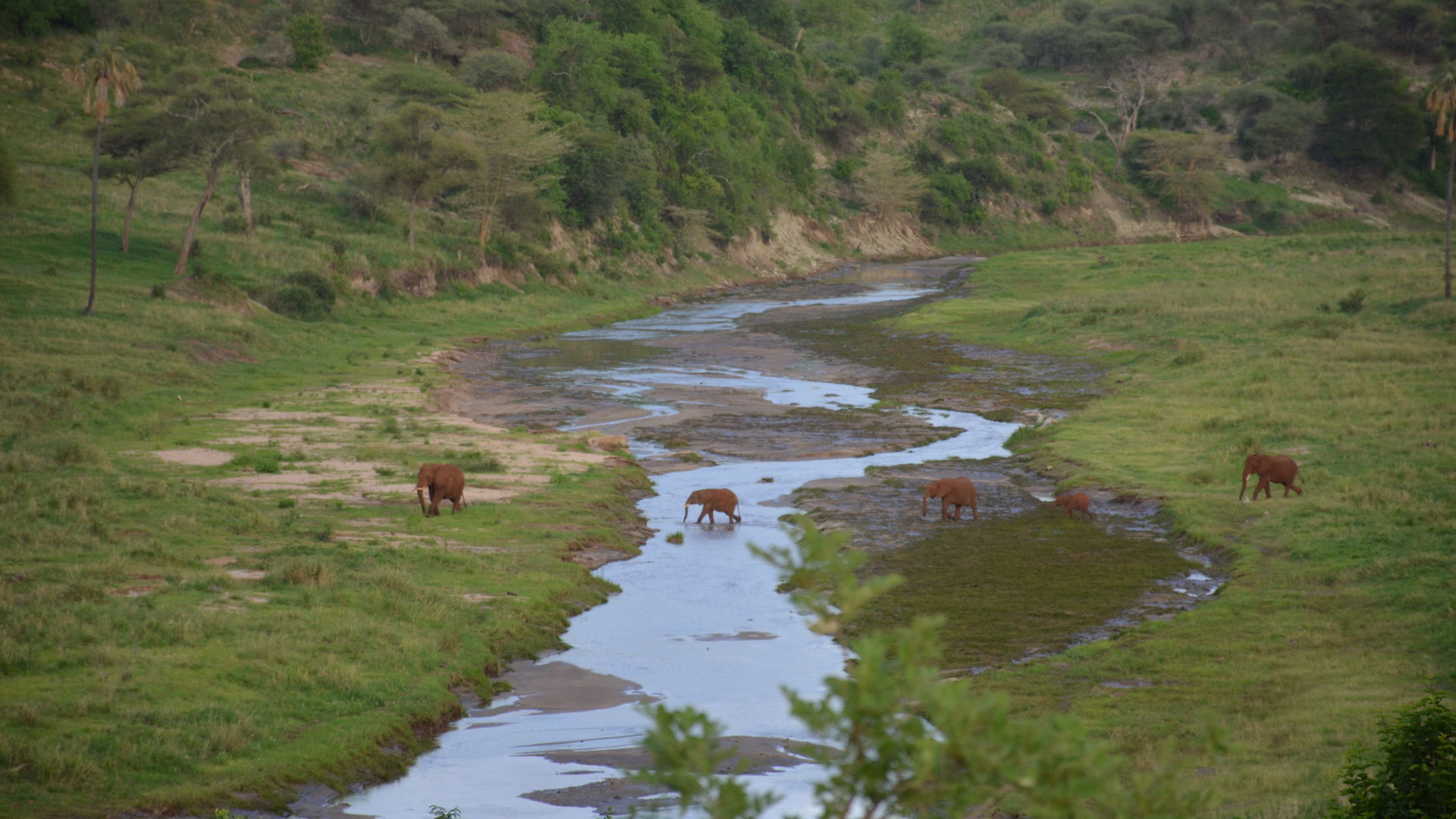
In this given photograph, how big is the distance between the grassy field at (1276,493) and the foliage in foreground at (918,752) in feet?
1.89

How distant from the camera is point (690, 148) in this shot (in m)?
99.2

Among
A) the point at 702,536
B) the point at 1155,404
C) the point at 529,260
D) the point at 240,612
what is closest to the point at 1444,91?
the point at 1155,404

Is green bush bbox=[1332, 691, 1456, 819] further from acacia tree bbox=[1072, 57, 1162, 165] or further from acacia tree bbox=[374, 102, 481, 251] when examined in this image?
acacia tree bbox=[1072, 57, 1162, 165]

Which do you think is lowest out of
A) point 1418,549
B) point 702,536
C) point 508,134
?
point 702,536

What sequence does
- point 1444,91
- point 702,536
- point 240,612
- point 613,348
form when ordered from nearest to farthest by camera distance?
point 240,612 → point 702,536 → point 1444,91 → point 613,348

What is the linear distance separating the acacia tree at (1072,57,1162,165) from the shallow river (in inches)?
4898

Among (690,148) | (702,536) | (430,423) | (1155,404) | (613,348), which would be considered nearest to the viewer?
(702,536)

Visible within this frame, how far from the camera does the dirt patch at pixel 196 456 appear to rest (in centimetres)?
2809

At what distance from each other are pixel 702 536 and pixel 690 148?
3021 inches

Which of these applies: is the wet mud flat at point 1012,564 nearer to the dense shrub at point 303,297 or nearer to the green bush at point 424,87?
the dense shrub at point 303,297

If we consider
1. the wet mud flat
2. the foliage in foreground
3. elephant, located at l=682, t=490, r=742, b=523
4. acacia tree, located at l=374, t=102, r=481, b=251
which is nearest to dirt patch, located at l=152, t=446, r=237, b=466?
elephant, located at l=682, t=490, r=742, b=523

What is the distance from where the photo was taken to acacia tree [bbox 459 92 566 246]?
237 feet

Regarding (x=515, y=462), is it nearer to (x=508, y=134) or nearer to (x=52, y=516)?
(x=52, y=516)

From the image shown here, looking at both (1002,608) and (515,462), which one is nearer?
(1002,608)
